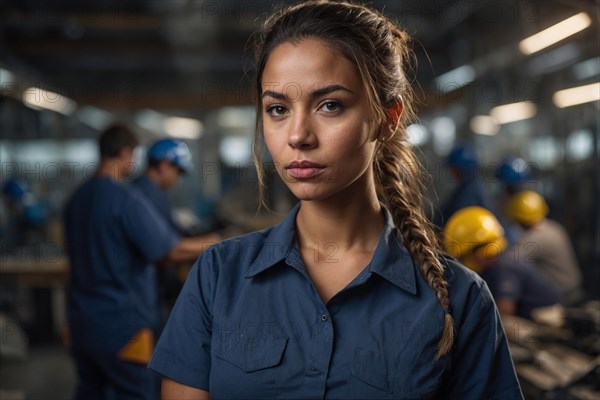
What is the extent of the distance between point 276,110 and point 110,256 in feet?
7.24

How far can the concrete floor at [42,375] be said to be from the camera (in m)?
4.93

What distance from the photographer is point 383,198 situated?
4.93 feet

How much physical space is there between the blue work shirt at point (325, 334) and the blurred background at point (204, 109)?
2966 millimetres

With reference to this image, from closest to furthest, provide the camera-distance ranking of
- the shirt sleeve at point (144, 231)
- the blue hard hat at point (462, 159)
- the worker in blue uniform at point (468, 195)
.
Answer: the shirt sleeve at point (144, 231), the worker in blue uniform at point (468, 195), the blue hard hat at point (462, 159)

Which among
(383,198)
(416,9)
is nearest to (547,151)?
(416,9)

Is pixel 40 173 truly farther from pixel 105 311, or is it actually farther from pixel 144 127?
pixel 105 311

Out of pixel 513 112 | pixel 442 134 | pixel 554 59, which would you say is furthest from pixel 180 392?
pixel 442 134

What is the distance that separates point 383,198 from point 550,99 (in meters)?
6.97

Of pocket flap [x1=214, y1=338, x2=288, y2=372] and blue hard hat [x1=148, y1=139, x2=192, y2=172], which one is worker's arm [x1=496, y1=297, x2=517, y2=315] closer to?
blue hard hat [x1=148, y1=139, x2=192, y2=172]

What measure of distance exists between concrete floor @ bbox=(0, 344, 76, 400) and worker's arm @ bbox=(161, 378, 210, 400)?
380 cm

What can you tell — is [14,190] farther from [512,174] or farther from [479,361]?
[479,361]

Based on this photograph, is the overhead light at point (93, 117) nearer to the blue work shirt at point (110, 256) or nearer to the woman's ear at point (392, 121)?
the blue work shirt at point (110, 256)

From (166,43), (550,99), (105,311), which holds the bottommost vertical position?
(105,311)

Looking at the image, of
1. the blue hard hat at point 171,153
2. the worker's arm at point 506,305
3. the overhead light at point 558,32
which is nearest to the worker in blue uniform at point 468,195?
the worker's arm at point 506,305
